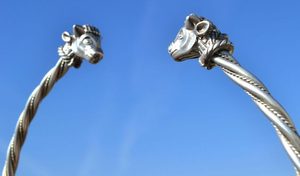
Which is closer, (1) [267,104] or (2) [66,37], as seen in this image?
(1) [267,104]

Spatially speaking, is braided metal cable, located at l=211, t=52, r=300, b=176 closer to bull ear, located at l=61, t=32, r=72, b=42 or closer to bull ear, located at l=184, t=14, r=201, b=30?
bull ear, located at l=184, t=14, r=201, b=30

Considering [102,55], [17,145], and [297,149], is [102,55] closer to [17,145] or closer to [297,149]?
[17,145]

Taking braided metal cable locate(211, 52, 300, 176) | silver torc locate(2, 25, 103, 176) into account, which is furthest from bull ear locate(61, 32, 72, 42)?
braided metal cable locate(211, 52, 300, 176)

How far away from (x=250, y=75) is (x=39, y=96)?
71cm

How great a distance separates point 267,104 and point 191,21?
305mm

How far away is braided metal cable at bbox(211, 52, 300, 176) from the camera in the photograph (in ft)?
4.48

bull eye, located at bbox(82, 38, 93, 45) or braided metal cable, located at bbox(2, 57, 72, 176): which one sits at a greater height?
bull eye, located at bbox(82, 38, 93, 45)

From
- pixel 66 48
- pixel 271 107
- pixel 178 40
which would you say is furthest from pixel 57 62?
pixel 271 107

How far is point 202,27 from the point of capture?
1554 mm

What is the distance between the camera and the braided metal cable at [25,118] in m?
1.84

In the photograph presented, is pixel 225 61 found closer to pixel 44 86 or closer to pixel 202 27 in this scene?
pixel 202 27

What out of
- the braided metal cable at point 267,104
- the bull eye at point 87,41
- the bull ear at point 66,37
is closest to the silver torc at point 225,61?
the braided metal cable at point 267,104

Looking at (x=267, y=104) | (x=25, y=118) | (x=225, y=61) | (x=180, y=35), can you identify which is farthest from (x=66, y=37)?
(x=267, y=104)

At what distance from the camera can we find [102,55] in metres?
1.78
